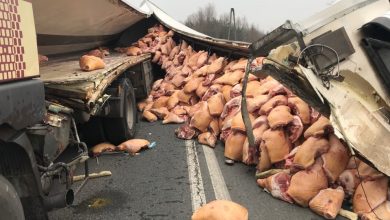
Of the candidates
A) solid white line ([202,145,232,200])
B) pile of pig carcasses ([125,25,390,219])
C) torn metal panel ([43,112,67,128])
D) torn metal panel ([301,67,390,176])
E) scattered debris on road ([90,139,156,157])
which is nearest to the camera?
torn metal panel ([43,112,67,128])

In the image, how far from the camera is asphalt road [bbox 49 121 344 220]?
466cm

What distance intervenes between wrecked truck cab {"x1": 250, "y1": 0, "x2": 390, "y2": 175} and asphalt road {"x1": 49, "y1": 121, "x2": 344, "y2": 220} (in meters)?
0.97

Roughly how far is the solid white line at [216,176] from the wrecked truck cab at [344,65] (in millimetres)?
1285

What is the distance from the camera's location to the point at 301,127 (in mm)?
5492

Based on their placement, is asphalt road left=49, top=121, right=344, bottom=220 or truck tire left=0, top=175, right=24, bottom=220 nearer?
truck tire left=0, top=175, right=24, bottom=220

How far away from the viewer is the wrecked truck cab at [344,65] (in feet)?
14.5

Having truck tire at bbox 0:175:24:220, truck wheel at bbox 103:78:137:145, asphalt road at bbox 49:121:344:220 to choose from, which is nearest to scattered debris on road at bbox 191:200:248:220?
asphalt road at bbox 49:121:344:220

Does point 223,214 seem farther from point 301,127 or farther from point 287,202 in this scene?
point 301,127

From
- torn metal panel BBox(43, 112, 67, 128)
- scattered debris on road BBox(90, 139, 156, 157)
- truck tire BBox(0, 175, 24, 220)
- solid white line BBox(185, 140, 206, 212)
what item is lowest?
solid white line BBox(185, 140, 206, 212)

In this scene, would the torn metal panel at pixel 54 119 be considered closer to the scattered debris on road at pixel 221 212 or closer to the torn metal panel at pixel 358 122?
the scattered debris on road at pixel 221 212

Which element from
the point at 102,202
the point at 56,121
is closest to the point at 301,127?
the point at 102,202

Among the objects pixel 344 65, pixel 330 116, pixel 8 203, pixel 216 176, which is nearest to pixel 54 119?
pixel 8 203

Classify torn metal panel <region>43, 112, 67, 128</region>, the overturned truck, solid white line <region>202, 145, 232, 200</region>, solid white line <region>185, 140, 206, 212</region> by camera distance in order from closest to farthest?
torn metal panel <region>43, 112, 67, 128</region>
the overturned truck
solid white line <region>185, 140, 206, 212</region>
solid white line <region>202, 145, 232, 200</region>

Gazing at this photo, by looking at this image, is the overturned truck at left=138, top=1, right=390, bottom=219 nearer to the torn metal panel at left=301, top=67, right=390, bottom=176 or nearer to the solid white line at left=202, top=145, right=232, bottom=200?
the torn metal panel at left=301, top=67, right=390, bottom=176
